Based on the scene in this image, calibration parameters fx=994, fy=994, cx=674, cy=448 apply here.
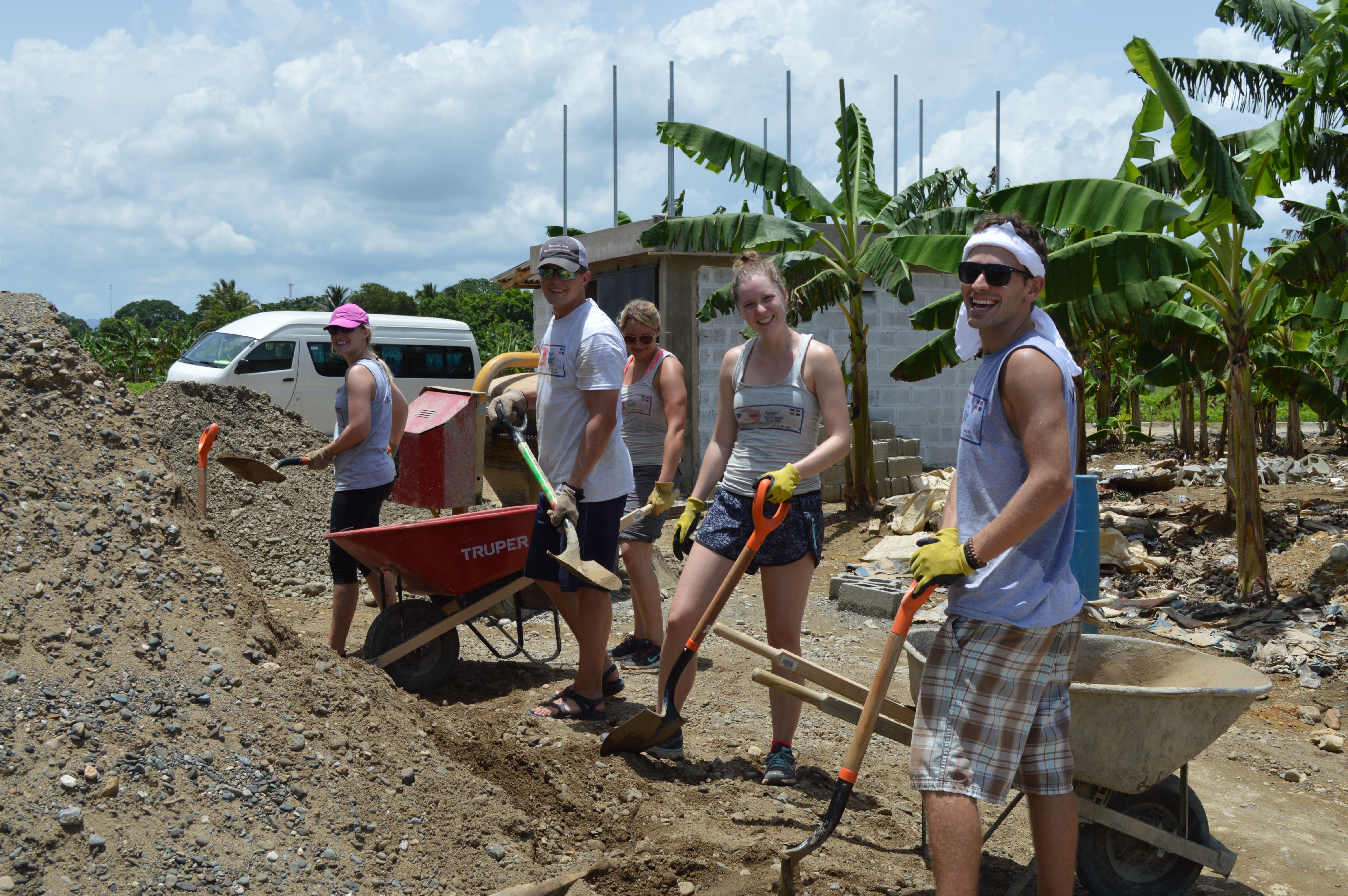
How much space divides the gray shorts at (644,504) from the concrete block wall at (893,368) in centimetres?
718

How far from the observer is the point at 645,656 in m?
5.00

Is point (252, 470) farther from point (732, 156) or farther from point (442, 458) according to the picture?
point (732, 156)

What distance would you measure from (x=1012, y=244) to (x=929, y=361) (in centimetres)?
717

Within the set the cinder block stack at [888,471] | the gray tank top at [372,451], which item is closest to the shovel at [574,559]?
the gray tank top at [372,451]

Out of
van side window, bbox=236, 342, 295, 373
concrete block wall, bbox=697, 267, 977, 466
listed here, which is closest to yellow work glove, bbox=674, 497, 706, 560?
concrete block wall, bbox=697, 267, 977, 466

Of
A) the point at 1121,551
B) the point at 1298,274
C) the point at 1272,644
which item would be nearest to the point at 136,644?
the point at 1272,644

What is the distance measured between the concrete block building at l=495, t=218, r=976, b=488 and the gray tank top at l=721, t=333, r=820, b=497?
847cm

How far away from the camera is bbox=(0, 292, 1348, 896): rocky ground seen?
2.39m

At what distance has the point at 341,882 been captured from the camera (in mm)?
2422

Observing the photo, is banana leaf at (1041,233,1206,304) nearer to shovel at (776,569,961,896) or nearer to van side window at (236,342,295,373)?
shovel at (776,569,961,896)

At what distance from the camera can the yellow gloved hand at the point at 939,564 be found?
2.16m

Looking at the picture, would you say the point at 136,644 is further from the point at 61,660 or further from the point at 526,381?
the point at 526,381

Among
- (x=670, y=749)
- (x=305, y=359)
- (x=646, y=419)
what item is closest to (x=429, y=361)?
(x=305, y=359)

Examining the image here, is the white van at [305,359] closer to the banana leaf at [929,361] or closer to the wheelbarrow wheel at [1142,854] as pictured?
the banana leaf at [929,361]
